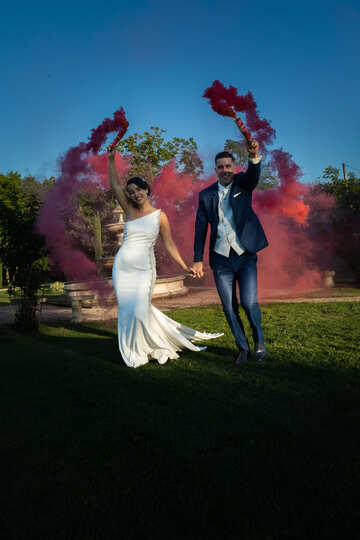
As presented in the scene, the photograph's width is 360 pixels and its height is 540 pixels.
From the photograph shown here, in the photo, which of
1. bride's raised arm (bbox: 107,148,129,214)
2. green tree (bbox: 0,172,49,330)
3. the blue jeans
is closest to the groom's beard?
the blue jeans

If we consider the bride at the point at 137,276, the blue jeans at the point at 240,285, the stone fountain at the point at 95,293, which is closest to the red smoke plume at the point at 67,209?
the stone fountain at the point at 95,293

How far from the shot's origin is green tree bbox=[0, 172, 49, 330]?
745 centimetres

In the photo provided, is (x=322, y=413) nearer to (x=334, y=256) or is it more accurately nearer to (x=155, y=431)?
(x=155, y=431)

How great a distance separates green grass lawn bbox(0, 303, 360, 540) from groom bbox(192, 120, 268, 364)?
51 centimetres

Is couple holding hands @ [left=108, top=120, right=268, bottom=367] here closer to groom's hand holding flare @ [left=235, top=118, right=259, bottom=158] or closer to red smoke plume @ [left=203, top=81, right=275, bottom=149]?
groom's hand holding flare @ [left=235, top=118, right=259, bottom=158]

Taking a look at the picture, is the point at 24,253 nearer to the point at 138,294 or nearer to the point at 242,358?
the point at 138,294

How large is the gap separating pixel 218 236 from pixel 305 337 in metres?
2.18

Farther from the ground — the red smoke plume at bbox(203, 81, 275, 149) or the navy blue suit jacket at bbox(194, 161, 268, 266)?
the red smoke plume at bbox(203, 81, 275, 149)

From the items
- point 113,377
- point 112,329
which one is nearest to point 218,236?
point 113,377

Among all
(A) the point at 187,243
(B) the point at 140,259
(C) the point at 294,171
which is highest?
(C) the point at 294,171

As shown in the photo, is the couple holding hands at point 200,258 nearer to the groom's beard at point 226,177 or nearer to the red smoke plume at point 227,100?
the groom's beard at point 226,177

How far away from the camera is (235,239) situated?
4.33 m

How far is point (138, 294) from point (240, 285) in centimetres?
113

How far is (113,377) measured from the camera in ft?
12.8
